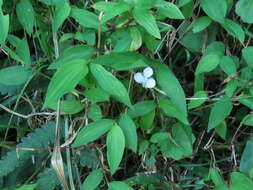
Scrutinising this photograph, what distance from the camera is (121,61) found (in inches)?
35.9

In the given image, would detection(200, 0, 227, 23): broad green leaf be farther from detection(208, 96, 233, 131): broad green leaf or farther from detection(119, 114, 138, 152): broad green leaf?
detection(119, 114, 138, 152): broad green leaf

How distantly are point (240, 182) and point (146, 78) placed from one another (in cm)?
34

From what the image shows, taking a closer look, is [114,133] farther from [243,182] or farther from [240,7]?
[240,7]

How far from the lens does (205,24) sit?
1.07m

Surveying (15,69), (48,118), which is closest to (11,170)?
(48,118)

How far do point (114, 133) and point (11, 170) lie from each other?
390 mm

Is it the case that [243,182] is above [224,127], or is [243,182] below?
below

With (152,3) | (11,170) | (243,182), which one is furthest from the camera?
(11,170)

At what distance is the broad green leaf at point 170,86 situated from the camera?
990 mm

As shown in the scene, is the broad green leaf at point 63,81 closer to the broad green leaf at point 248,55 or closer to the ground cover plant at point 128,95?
the ground cover plant at point 128,95

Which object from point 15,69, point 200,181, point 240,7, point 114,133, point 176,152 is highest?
point 240,7

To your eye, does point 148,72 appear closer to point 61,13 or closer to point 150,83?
point 150,83

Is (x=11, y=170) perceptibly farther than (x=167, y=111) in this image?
Yes

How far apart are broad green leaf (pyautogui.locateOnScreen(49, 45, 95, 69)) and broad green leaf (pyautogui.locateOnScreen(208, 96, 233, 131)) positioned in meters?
0.33
